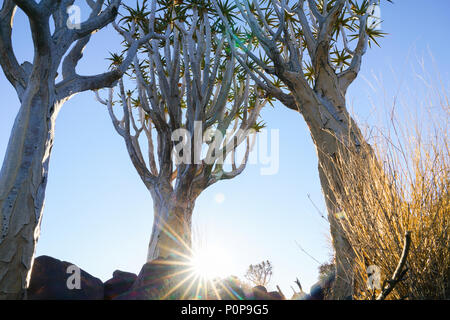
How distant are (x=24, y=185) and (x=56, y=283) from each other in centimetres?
123

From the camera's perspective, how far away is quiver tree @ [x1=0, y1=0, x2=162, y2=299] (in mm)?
2776

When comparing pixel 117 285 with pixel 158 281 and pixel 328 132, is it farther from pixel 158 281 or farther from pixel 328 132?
pixel 328 132

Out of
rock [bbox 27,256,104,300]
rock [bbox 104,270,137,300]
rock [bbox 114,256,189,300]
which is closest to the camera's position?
rock [bbox 114,256,189,300]

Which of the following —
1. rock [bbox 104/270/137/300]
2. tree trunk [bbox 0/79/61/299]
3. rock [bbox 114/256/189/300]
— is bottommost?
rock [bbox 104/270/137/300]

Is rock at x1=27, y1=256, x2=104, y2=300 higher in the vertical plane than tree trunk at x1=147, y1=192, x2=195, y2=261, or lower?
→ lower

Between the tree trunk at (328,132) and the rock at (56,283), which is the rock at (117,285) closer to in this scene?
the rock at (56,283)

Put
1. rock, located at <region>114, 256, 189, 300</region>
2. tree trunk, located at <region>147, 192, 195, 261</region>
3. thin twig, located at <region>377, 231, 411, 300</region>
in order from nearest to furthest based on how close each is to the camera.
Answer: thin twig, located at <region>377, 231, 411, 300</region> < rock, located at <region>114, 256, 189, 300</region> < tree trunk, located at <region>147, 192, 195, 261</region>

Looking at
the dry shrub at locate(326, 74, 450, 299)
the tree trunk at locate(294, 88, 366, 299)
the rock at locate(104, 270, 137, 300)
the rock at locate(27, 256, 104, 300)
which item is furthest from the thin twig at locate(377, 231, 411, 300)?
the rock at locate(104, 270, 137, 300)

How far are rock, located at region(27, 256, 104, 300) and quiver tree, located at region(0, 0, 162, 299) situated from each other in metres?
0.64

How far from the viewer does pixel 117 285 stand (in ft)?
13.1

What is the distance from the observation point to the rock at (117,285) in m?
3.87
